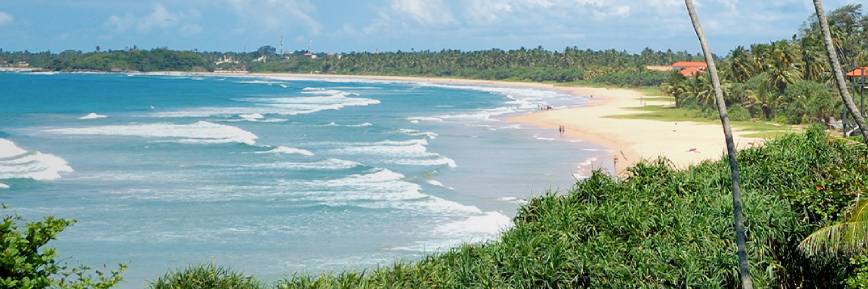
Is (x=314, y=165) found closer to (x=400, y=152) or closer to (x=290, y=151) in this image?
(x=400, y=152)

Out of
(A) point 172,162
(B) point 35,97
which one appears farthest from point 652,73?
(A) point 172,162

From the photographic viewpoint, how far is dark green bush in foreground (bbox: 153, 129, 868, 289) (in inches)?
461

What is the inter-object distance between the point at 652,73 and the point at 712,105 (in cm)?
5772

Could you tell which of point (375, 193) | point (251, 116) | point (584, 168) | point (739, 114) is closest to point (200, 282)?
point (375, 193)

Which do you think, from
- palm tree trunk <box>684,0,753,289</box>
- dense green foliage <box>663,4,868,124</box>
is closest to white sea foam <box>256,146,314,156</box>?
dense green foliage <box>663,4,868,124</box>

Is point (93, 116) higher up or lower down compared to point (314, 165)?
lower down

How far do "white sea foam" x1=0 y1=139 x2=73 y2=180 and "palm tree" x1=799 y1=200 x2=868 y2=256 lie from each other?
33.3 metres

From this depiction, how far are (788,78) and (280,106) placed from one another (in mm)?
47453

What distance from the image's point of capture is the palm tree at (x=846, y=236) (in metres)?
10.3

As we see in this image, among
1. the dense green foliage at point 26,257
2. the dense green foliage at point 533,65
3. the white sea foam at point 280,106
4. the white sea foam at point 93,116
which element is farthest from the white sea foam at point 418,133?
the dense green foliage at point 533,65

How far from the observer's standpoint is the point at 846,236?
34.6ft

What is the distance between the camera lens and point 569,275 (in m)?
11.8

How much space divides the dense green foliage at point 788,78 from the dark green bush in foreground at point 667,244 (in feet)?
131

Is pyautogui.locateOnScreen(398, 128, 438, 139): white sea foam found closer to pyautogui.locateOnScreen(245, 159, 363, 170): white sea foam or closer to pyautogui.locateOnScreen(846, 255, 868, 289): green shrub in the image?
pyautogui.locateOnScreen(245, 159, 363, 170): white sea foam
